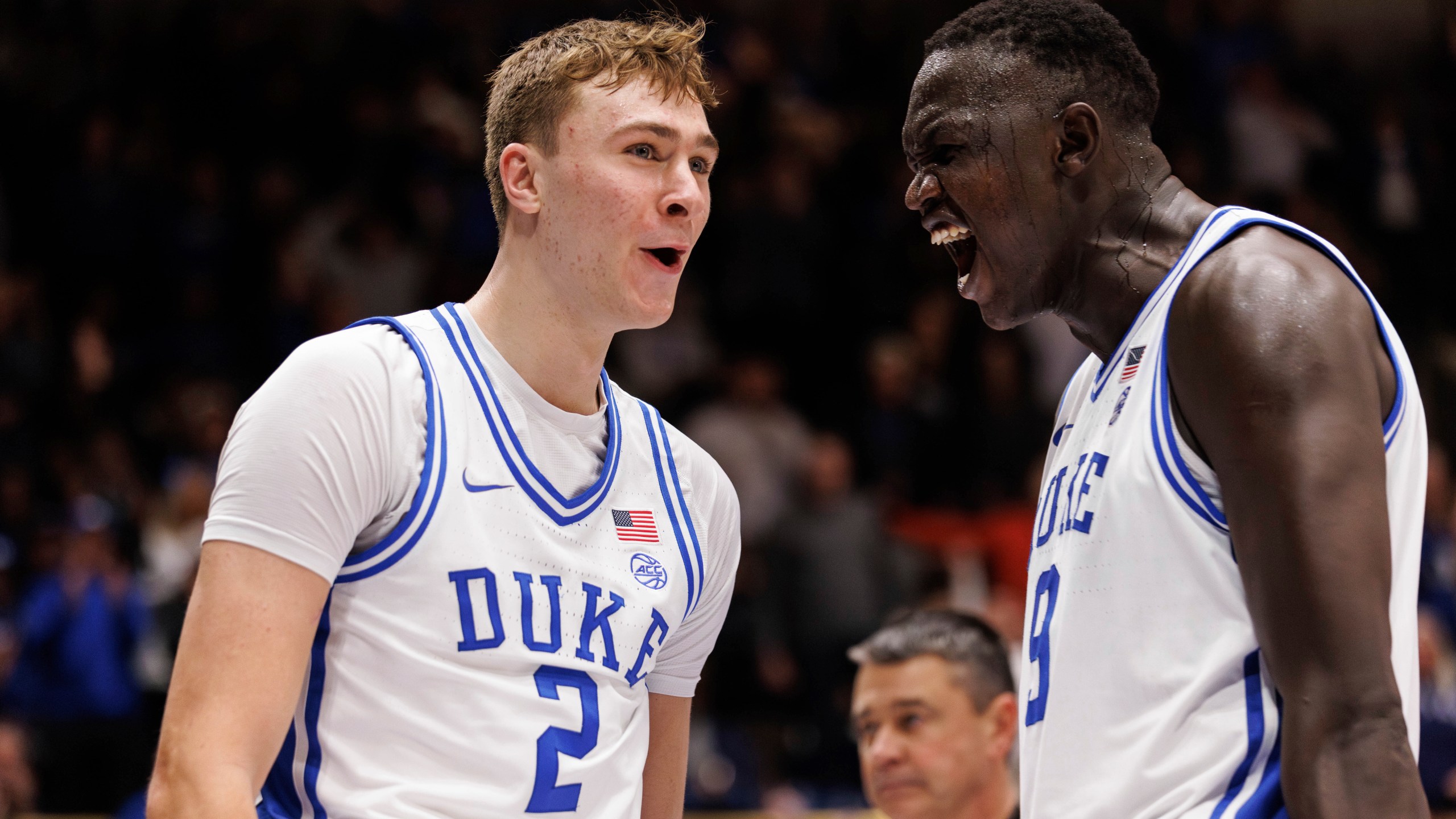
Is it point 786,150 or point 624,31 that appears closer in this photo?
point 624,31

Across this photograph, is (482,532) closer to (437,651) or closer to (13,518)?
(437,651)

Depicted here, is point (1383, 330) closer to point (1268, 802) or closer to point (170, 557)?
point (1268, 802)

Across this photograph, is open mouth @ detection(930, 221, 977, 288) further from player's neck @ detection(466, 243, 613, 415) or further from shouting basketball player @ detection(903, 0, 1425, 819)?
player's neck @ detection(466, 243, 613, 415)

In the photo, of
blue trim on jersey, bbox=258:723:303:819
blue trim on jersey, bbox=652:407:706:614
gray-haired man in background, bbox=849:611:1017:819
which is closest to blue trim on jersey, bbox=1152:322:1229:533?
blue trim on jersey, bbox=652:407:706:614

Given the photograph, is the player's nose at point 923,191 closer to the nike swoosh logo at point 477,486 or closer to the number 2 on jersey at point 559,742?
the nike swoosh logo at point 477,486

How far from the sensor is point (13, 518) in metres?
9.38

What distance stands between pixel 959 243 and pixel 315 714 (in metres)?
1.62

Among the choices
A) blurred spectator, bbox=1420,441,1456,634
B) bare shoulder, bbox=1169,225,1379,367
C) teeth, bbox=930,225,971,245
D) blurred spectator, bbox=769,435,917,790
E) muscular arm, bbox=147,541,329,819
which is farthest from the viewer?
blurred spectator, bbox=769,435,917,790

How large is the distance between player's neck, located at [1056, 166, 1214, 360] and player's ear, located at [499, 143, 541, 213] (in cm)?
118

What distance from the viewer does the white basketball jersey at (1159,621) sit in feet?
7.83

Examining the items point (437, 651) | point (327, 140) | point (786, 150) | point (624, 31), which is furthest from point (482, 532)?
point (327, 140)

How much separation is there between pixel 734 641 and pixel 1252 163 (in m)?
5.96

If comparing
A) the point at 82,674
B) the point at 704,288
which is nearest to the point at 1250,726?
the point at 82,674

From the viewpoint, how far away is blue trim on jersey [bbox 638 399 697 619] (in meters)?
3.28
